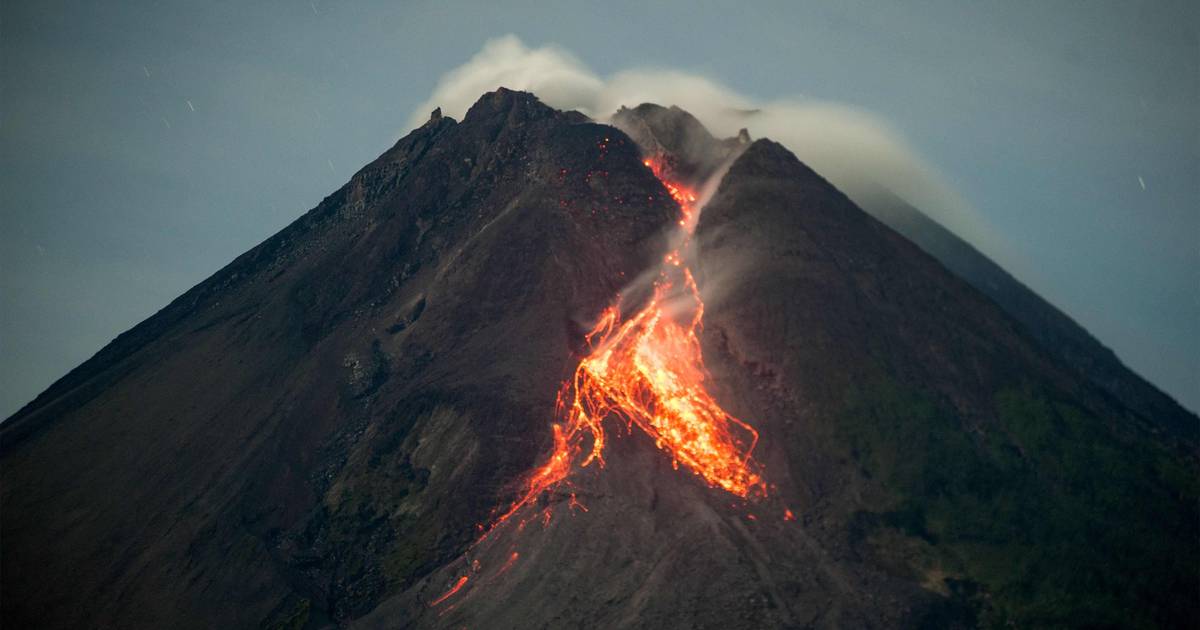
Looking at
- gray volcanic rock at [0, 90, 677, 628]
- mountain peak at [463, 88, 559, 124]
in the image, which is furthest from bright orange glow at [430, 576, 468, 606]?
mountain peak at [463, 88, 559, 124]

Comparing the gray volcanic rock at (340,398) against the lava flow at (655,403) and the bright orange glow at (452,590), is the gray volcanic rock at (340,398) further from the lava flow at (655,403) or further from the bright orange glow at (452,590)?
the bright orange glow at (452,590)

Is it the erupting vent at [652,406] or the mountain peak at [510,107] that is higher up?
the mountain peak at [510,107]

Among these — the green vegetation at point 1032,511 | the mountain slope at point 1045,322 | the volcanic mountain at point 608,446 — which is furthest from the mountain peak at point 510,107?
the green vegetation at point 1032,511

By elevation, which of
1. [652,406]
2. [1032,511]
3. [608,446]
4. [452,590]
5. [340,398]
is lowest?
[452,590]

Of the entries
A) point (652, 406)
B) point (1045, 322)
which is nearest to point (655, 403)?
point (652, 406)

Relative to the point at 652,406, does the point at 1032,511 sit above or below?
below

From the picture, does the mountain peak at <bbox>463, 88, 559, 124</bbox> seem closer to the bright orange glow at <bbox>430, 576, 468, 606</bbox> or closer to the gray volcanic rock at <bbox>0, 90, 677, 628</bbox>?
the gray volcanic rock at <bbox>0, 90, 677, 628</bbox>

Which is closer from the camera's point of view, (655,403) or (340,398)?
(655,403)

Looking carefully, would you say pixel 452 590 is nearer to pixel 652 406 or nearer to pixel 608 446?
pixel 608 446
